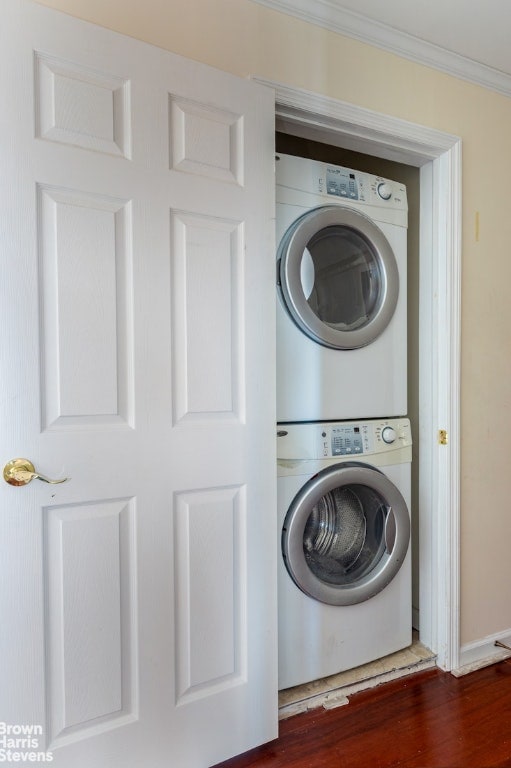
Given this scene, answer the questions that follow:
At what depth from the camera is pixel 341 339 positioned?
1530 mm

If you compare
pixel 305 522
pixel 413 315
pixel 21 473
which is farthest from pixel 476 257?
pixel 21 473

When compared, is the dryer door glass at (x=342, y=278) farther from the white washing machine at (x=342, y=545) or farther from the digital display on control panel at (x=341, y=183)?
the white washing machine at (x=342, y=545)

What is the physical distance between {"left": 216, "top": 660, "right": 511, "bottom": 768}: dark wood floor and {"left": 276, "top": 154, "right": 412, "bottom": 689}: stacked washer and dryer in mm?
130

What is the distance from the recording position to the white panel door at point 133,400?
1.01 m

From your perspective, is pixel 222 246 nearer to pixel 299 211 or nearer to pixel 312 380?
pixel 299 211

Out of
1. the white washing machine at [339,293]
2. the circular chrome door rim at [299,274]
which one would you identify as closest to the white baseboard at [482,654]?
the white washing machine at [339,293]

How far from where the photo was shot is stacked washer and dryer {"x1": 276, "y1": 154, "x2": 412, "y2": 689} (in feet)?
4.84

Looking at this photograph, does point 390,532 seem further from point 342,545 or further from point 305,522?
point 305,522

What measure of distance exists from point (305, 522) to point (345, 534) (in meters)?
0.25

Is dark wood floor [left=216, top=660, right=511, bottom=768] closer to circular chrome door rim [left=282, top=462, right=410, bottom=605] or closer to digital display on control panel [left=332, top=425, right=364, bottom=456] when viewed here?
circular chrome door rim [left=282, top=462, right=410, bottom=605]

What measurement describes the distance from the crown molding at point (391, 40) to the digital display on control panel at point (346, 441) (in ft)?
4.45

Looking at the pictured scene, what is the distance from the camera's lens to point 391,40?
1514 mm

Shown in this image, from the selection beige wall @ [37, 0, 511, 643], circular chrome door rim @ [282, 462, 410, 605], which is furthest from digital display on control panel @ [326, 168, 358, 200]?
circular chrome door rim @ [282, 462, 410, 605]

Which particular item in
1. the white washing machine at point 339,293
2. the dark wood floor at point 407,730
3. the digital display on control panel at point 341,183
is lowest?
the dark wood floor at point 407,730
